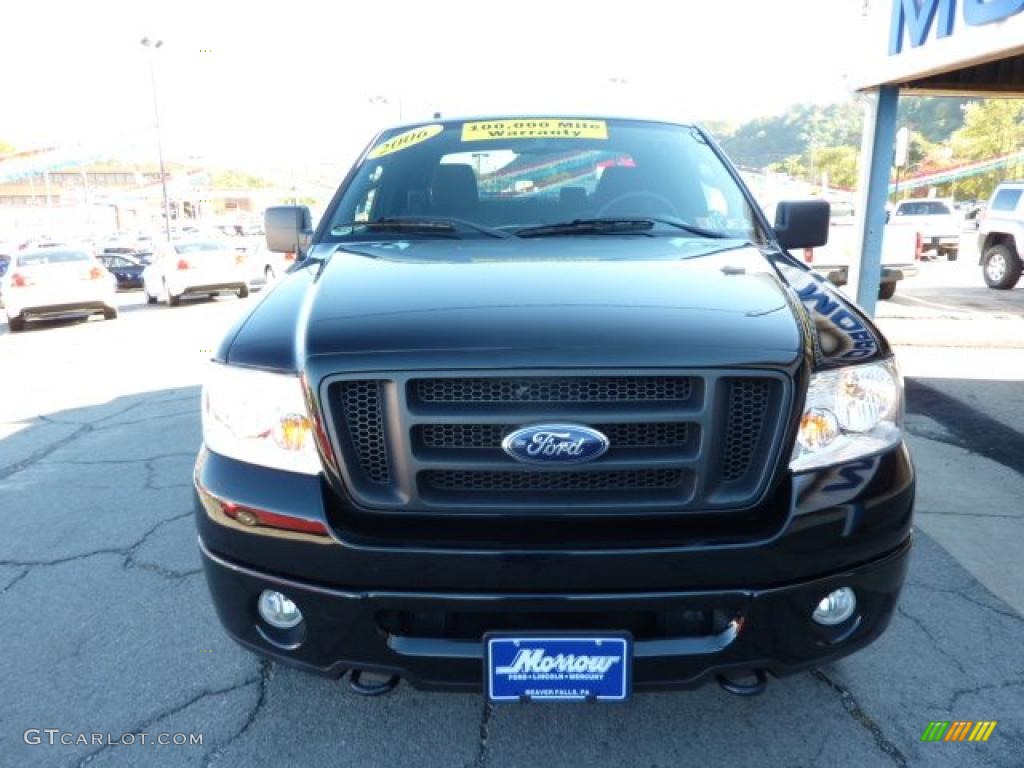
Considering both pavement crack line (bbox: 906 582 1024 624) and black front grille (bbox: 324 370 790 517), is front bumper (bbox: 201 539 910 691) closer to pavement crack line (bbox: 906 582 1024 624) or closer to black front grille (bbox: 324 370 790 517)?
black front grille (bbox: 324 370 790 517)

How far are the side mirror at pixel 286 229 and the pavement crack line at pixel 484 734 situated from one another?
2034 millimetres

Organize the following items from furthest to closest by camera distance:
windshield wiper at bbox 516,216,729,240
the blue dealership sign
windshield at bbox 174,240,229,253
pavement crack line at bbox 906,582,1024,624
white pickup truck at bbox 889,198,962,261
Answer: white pickup truck at bbox 889,198,962,261, windshield at bbox 174,240,229,253, the blue dealership sign, pavement crack line at bbox 906,582,1024,624, windshield wiper at bbox 516,216,729,240

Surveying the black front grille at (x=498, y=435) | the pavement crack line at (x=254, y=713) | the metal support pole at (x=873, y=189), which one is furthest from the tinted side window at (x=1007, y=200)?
the pavement crack line at (x=254, y=713)

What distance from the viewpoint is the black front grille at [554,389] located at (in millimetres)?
1755

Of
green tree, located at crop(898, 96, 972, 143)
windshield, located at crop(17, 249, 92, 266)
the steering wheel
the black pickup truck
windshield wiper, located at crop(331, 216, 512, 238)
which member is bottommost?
windshield, located at crop(17, 249, 92, 266)

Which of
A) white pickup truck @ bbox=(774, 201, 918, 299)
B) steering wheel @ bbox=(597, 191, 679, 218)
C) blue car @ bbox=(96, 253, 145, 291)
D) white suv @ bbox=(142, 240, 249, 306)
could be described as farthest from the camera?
blue car @ bbox=(96, 253, 145, 291)

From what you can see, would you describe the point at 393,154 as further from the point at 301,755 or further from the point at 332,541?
the point at 301,755

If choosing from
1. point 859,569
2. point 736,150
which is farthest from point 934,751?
point 736,150

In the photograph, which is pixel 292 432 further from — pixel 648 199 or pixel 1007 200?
pixel 1007 200

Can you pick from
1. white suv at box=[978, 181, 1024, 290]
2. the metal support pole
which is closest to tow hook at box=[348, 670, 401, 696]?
the metal support pole

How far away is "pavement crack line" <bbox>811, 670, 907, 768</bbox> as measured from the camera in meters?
2.17

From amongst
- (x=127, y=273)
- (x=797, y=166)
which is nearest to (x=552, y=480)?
(x=127, y=273)

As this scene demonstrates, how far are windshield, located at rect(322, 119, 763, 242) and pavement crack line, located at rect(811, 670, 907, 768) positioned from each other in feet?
5.04

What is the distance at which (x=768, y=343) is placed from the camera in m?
1.82
